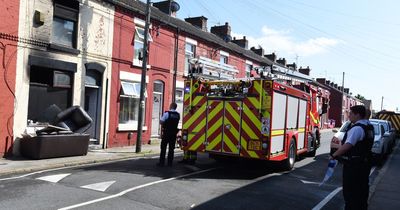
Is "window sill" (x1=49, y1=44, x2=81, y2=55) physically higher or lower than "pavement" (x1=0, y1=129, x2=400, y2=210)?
higher

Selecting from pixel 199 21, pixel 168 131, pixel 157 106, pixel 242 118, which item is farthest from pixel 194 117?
pixel 199 21

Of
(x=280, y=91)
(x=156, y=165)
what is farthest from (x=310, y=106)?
(x=156, y=165)

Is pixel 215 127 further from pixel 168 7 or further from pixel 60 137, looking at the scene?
pixel 168 7

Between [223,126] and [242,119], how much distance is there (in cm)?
62

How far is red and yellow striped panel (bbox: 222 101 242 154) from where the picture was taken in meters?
11.6

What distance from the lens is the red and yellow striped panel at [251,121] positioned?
37.1 feet

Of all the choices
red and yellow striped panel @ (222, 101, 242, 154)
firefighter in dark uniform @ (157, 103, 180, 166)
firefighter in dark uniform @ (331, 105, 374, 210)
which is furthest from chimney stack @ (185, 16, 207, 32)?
firefighter in dark uniform @ (331, 105, 374, 210)

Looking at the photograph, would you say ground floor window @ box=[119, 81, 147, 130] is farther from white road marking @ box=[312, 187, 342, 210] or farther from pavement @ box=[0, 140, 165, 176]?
white road marking @ box=[312, 187, 342, 210]

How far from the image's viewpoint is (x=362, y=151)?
6617mm

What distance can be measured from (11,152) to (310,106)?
10284 millimetres

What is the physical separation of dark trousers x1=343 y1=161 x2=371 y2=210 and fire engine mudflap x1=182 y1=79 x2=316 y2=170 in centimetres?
444

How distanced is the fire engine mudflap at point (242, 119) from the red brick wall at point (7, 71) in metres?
5.62

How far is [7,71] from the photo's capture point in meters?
13.3

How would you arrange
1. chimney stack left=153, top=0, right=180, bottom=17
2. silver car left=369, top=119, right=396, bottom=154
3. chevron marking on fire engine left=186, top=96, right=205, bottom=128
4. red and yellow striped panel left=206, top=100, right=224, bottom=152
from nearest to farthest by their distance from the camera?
red and yellow striped panel left=206, top=100, right=224, bottom=152, chevron marking on fire engine left=186, top=96, right=205, bottom=128, silver car left=369, top=119, right=396, bottom=154, chimney stack left=153, top=0, right=180, bottom=17
